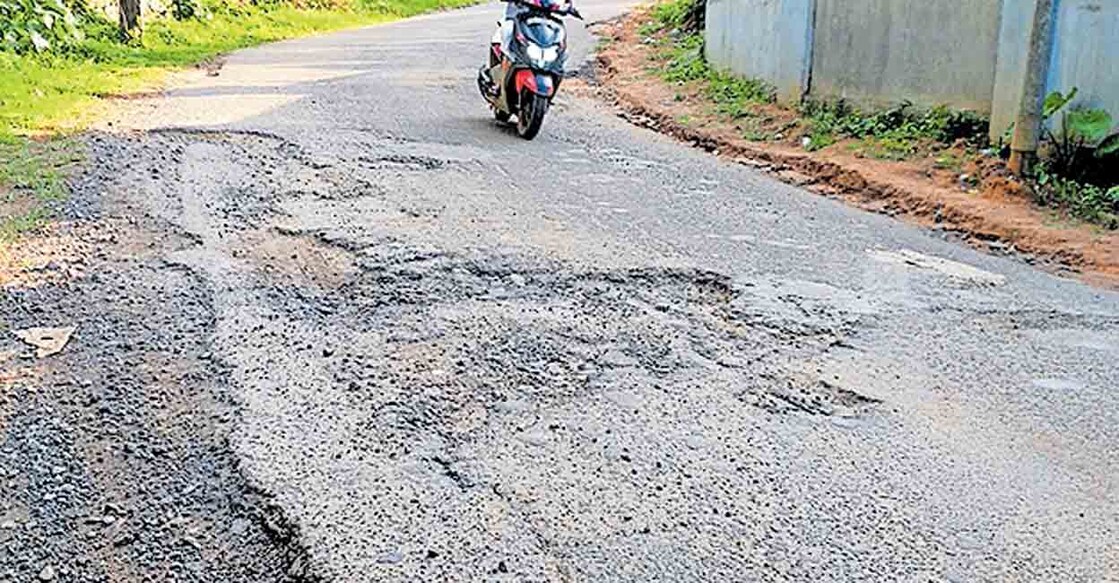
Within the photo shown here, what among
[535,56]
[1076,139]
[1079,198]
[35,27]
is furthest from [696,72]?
[35,27]

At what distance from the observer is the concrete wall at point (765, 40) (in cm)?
1061

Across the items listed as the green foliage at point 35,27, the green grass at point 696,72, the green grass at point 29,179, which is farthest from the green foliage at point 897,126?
the green foliage at point 35,27

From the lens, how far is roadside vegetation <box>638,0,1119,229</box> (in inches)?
285

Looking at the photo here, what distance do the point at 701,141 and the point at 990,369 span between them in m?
5.67

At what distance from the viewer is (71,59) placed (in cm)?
1216

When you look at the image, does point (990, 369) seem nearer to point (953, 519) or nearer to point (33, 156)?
point (953, 519)

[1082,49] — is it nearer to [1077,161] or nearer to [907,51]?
[1077,161]

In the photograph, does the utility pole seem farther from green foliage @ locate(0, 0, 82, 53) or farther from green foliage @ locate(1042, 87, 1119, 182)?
green foliage @ locate(0, 0, 82, 53)

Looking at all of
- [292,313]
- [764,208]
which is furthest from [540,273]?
[764,208]

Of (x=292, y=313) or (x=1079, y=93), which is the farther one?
(x=1079, y=93)

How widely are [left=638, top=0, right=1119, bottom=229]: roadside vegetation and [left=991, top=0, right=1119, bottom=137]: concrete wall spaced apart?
12 centimetres

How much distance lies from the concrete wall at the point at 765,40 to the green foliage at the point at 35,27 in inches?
283

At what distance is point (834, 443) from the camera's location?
3.46m

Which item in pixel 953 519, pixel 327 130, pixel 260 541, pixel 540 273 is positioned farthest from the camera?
pixel 327 130
